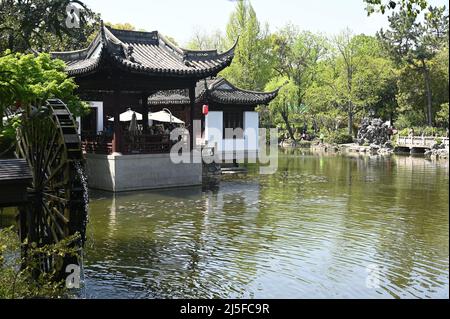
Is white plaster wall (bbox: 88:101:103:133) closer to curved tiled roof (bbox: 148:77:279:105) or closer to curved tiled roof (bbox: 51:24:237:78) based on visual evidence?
curved tiled roof (bbox: 51:24:237:78)

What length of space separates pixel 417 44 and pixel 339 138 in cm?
1011

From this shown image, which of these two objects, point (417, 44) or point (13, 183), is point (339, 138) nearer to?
point (417, 44)

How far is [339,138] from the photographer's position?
1854 inches

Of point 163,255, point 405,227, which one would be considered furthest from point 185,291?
point 405,227

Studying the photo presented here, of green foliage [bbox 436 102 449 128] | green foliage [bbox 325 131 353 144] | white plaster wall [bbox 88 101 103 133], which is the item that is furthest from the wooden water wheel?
green foliage [bbox 325 131 353 144]

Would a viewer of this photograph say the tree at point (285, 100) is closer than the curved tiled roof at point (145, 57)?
No

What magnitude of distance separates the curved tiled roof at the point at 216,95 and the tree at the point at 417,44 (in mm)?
19061

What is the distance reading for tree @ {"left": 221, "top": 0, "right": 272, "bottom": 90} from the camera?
46.6 m

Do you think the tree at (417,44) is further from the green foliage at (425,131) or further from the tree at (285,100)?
the tree at (285,100)

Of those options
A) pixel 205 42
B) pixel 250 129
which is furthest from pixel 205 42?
pixel 250 129

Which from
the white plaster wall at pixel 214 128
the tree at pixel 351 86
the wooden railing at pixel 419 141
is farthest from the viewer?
the tree at pixel 351 86

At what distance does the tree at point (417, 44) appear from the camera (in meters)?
44.1

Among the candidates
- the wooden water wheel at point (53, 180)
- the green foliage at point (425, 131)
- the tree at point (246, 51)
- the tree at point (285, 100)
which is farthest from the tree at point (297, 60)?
the wooden water wheel at point (53, 180)

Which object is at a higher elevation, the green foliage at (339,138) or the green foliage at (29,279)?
the green foliage at (339,138)
